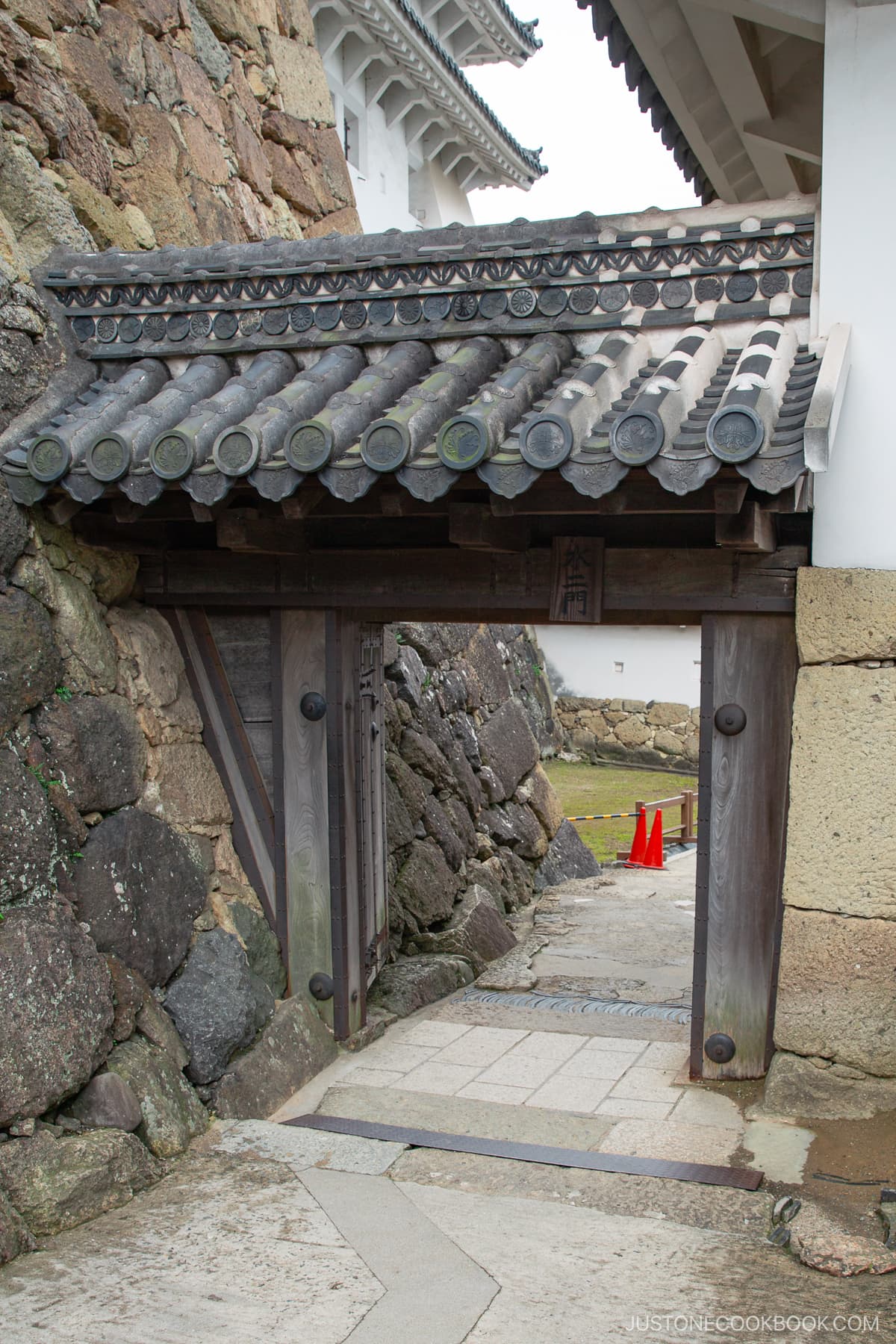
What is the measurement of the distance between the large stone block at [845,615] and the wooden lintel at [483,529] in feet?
4.18

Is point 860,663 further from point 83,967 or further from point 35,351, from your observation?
point 35,351

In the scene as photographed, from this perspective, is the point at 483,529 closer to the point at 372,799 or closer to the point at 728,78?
the point at 372,799

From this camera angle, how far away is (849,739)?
4.59m

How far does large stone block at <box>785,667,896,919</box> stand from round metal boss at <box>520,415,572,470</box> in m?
1.52

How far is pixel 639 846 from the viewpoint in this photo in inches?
512

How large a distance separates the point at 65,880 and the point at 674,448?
3017 millimetres

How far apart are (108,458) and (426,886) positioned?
190 inches

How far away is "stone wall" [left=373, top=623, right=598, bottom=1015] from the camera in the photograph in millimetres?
8258

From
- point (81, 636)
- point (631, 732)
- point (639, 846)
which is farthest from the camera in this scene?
point (631, 732)

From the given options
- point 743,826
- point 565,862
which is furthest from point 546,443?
point 565,862

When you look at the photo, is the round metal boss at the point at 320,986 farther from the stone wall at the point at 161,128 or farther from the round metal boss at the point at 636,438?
the stone wall at the point at 161,128

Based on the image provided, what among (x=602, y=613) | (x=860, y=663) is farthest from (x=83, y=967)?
(x=860, y=663)

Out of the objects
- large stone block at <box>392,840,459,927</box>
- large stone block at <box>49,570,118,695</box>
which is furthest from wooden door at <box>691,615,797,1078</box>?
large stone block at <box>392,840,459,927</box>

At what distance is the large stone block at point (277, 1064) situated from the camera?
509 centimetres
